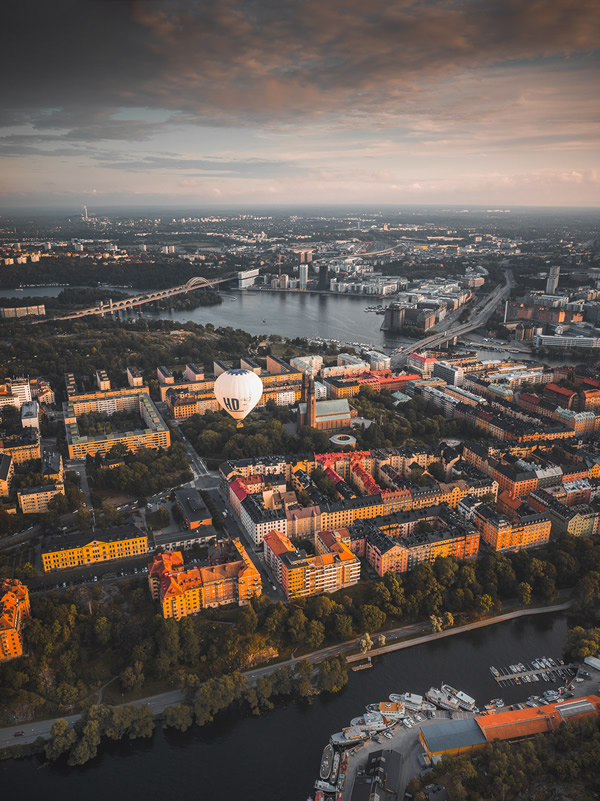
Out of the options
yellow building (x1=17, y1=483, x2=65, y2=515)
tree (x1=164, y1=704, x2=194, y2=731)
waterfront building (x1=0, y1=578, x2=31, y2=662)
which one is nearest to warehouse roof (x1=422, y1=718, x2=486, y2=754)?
A: tree (x1=164, y1=704, x2=194, y2=731)

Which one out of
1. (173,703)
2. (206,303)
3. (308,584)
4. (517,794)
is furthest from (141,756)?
(206,303)

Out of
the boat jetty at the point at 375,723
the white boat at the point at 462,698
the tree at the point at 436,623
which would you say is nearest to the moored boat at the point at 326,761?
the boat jetty at the point at 375,723

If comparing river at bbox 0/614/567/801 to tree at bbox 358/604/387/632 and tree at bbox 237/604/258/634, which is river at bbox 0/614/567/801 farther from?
tree at bbox 237/604/258/634

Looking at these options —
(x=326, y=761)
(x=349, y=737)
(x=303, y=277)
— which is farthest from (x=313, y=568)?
(x=303, y=277)

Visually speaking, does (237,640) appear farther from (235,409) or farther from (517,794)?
(235,409)

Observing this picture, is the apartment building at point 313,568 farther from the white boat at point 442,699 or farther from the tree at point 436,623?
the white boat at point 442,699
